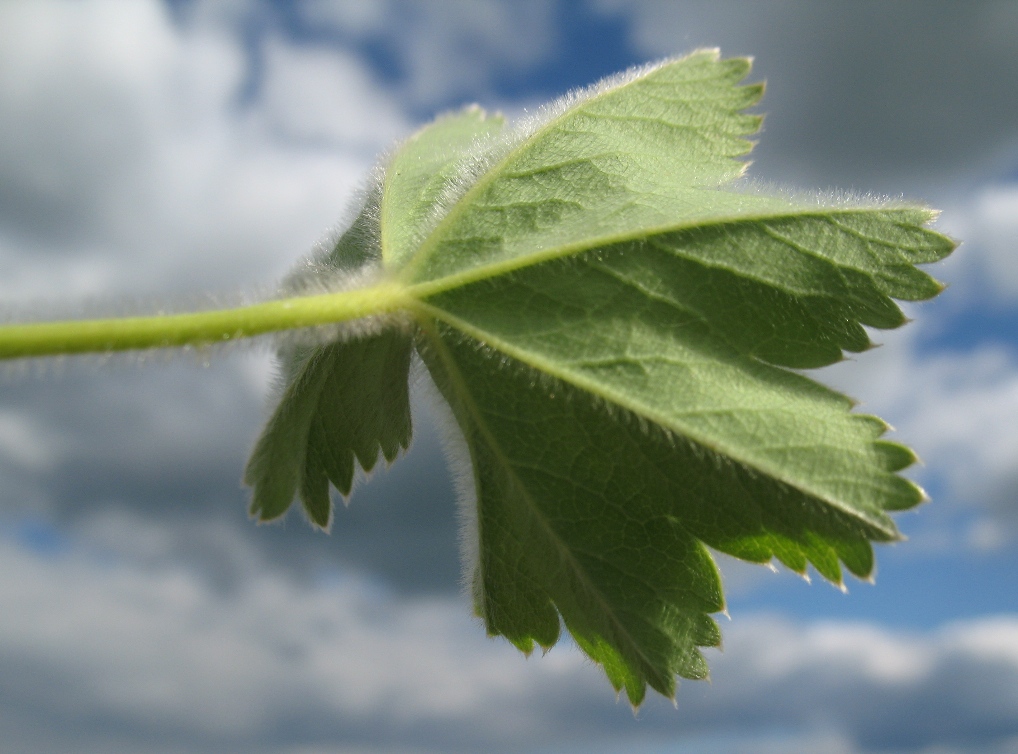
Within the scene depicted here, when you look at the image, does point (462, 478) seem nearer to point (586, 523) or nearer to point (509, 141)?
point (586, 523)

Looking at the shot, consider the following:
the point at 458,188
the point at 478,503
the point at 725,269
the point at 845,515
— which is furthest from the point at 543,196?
the point at 845,515

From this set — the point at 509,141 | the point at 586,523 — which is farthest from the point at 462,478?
the point at 509,141

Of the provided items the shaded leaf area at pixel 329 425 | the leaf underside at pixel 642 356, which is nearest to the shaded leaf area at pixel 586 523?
the leaf underside at pixel 642 356

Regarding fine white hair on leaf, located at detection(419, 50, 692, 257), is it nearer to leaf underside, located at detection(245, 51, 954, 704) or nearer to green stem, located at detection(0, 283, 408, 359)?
leaf underside, located at detection(245, 51, 954, 704)

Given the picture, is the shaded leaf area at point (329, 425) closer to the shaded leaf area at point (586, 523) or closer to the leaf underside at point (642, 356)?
the leaf underside at point (642, 356)

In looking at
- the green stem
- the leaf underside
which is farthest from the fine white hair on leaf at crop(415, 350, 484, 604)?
the green stem

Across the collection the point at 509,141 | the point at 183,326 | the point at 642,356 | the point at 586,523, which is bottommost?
the point at 586,523

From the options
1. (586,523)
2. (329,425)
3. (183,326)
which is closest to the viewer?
(183,326)
